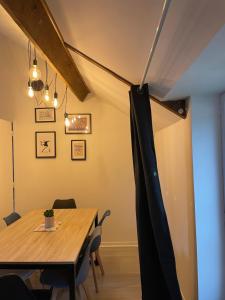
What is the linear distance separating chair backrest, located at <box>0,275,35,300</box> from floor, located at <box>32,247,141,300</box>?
794 millimetres

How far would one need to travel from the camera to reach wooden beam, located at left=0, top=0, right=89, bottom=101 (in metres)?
1.78

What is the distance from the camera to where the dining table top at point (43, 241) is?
194 cm

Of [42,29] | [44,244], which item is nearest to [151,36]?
[42,29]

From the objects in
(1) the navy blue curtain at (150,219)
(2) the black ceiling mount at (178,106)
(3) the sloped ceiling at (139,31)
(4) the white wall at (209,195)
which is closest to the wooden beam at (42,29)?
(3) the sloped ceiling at (139,31)

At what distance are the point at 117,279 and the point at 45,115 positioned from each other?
263 centimetres

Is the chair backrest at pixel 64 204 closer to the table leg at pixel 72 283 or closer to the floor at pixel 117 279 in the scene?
the floor at pixel 117 279

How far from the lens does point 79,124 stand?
14.3 feet

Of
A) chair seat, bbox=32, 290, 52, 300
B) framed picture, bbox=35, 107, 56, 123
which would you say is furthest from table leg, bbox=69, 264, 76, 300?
framed picture, bbox=35, 107, 56, 123

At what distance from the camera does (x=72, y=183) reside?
437 centimetres

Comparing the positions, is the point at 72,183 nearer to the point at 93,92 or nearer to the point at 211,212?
the point at 93,92

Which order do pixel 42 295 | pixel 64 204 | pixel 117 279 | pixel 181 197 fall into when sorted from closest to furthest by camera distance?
1. pixel 42 295
2. pixel 181 197
3. pixel 117 279
4. pixel 64 204

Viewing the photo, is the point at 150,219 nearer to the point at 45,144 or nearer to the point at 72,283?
the point at 72,283

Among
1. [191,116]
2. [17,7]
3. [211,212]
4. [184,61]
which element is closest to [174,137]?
[191,116]

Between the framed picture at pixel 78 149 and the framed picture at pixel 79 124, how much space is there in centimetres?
17
